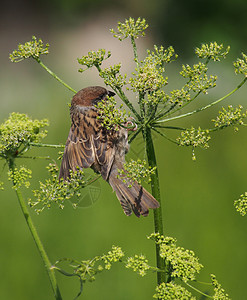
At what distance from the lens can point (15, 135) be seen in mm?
1820

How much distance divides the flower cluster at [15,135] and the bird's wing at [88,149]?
0.29m

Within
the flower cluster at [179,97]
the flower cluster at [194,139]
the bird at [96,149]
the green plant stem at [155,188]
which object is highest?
the bird at [96,149]

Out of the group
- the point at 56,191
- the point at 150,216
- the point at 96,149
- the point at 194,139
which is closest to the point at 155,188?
the point at 194,139

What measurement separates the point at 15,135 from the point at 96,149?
0.59m

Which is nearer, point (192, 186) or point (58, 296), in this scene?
point (58, 296)

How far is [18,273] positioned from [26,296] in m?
0.25

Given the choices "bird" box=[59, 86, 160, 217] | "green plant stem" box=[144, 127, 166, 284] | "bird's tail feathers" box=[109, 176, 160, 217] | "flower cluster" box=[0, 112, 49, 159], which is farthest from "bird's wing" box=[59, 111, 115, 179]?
"green plant stem" box=[144, 127, 166, 284]

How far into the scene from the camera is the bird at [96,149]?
2062 millimetres

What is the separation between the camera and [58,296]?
1659 mm

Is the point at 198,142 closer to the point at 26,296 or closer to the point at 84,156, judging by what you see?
the point at 84,156

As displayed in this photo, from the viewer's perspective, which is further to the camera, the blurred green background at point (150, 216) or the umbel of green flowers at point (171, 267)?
the blurred green background at point (150, 216)

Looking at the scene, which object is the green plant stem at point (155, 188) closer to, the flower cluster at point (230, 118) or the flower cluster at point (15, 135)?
the flower cluster at point (230, 118)

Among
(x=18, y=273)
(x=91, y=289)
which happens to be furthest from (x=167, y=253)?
(x=18, y=273)

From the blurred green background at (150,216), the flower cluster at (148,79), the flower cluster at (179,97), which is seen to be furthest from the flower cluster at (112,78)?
the blurred green background at (150,216)
